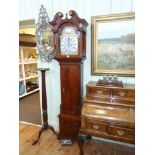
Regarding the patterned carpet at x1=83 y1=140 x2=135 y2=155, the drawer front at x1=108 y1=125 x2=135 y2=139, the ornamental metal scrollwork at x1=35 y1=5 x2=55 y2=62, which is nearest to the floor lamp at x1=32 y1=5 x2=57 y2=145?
the ornamental metal scrollwork at x1=35 y1=5 x2=55 y2=62

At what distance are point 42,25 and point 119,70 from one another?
1447mm

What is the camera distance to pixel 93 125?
85.9 inches

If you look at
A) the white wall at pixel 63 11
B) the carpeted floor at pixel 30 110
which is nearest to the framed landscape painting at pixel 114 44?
the white wall at pixel 63 11

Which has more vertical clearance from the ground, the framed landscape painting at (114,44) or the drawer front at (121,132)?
the framed landscape painting at (114,44)

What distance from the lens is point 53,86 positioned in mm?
2930

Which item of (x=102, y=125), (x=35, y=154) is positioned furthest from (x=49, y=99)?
(x=102, y=125)

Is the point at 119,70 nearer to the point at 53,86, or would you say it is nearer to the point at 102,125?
the point at 102,125

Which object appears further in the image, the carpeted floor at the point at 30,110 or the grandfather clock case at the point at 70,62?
the carpeted floor at the point at 30,110

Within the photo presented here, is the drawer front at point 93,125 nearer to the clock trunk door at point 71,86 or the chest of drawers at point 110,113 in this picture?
the chest of drawers at point 110,113

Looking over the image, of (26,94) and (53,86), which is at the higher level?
(53,86)

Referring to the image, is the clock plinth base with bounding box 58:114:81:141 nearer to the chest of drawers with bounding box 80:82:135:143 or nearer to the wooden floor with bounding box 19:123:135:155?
the wooden floor with bounding box 19:123:135:155
